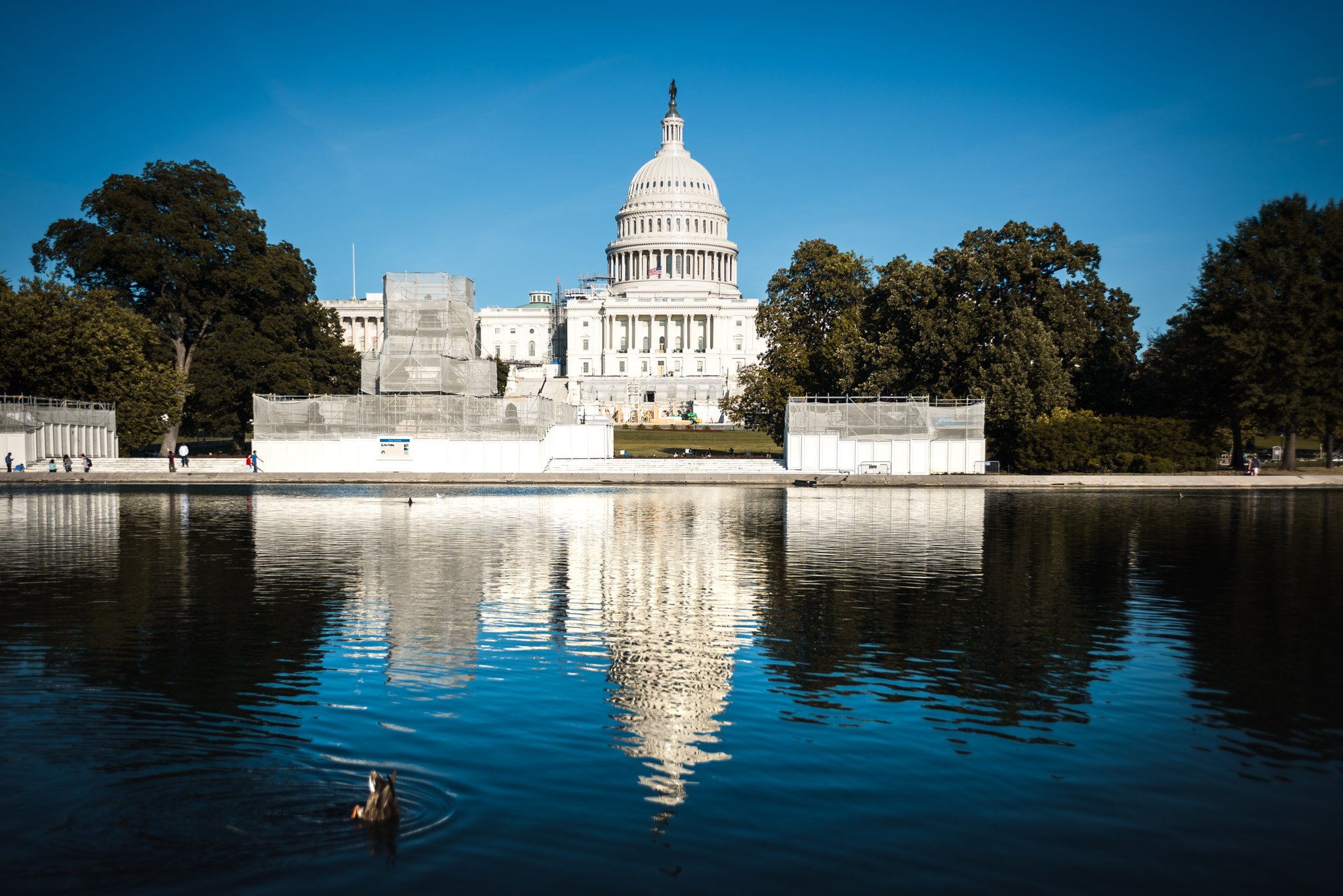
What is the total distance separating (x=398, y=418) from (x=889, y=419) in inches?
1069

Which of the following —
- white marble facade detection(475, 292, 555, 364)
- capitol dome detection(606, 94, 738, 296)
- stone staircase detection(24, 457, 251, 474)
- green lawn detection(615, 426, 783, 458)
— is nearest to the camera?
stone staircase detection(24, 457, 251, 474)

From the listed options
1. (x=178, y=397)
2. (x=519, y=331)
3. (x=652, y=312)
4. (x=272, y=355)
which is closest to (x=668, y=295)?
(x=652, y=312)

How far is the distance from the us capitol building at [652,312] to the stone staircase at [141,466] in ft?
300

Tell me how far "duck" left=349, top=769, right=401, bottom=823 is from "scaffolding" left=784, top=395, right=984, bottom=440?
160ft

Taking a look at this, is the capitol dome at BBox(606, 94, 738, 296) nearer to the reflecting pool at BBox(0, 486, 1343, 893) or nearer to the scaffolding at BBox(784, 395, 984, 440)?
the scaffolding at BBox(784, 395, 984, 440)

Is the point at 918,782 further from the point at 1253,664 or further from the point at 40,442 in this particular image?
the point at 40,442

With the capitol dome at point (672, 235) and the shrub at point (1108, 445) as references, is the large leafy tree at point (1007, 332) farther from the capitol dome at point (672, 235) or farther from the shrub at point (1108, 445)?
the capitol dome at point (672, 235)

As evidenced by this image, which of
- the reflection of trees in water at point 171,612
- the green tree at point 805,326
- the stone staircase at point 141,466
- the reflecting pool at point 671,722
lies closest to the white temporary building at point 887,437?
the green tree at point 805,326

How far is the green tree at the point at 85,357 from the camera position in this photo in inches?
2267

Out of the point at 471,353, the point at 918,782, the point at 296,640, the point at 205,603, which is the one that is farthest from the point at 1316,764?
the point at 471,353

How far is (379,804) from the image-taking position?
8195mm

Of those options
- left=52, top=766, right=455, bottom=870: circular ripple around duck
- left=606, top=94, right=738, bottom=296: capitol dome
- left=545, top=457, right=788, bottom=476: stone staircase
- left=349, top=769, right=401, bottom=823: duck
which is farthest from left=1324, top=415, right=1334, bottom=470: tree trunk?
left=606, top=94, right=738, bottom=296: capitol dome

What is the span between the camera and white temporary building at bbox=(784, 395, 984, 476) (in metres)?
55.5

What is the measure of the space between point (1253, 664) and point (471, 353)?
56.2 meters
